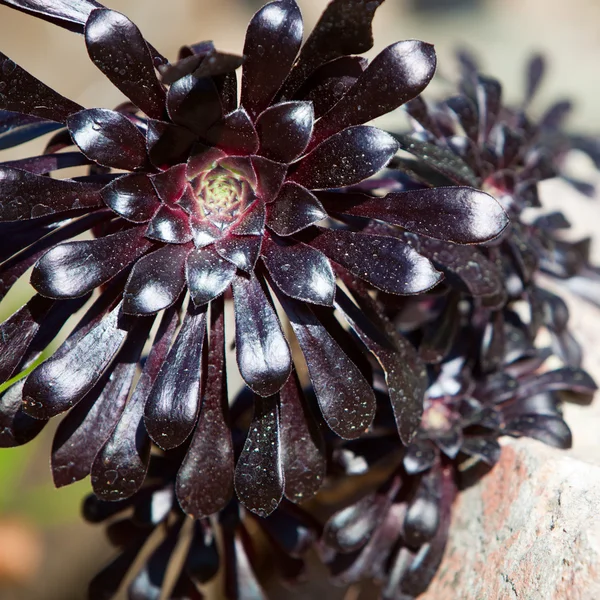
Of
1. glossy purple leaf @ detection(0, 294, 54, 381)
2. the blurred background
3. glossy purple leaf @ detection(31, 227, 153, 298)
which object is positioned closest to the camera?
glossy purple leaf @ detection(31, 227, 153, 298)

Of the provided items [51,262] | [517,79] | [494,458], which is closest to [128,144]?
[51,262]

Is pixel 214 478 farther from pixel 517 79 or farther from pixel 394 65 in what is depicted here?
pixel 517 79

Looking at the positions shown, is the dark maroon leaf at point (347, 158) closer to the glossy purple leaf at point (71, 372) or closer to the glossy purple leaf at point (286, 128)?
the glossy purple leaf at point (286, 128)

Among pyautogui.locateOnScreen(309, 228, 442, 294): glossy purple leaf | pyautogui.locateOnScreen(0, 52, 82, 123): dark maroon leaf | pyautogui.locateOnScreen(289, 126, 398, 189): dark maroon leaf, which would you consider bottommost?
pyautogui.locateOnScreen(309, 228, 442, 294): glossy purple leaf

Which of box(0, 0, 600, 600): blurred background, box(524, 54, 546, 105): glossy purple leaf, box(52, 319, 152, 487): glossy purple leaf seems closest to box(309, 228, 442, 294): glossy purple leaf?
box(52, 319, 152, 487): glossy purple leaf

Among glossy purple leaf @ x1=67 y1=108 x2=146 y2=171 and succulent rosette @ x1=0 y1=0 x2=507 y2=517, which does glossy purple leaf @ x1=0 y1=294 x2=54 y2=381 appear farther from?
glossy purple leaf @ x1=67 y1=108 x2=146 y2=171

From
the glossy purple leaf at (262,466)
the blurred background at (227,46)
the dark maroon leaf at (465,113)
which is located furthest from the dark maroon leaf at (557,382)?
the blurred background at (227,46)
